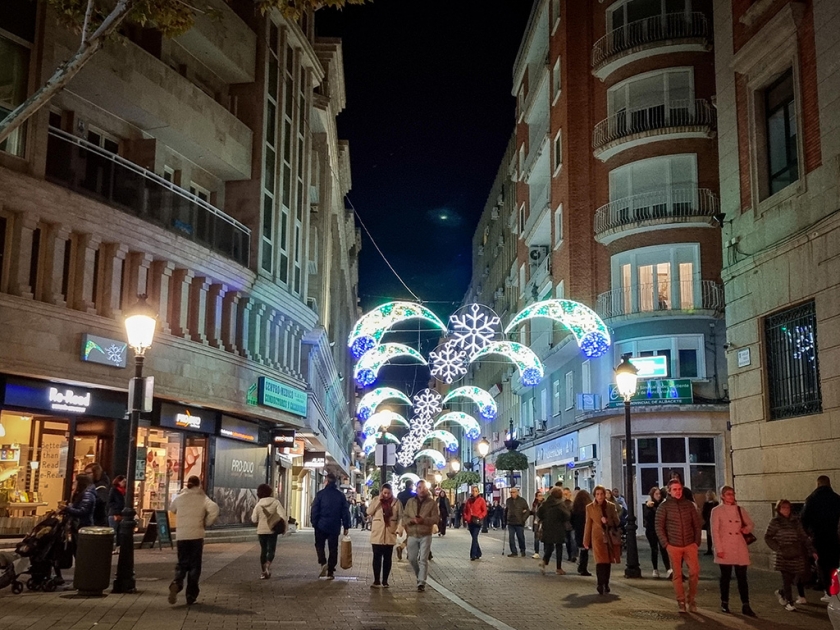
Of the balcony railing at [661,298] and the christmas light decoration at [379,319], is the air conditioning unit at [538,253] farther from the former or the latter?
the christmas light decoration at [379,319]

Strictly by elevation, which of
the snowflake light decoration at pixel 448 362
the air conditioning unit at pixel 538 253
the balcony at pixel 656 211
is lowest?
the snowflake light decoration at pixel 448 362

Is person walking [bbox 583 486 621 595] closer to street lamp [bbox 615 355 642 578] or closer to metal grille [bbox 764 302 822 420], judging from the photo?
street lamp [bbox 615 355 642 578]

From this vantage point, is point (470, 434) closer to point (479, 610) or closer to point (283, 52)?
point (283, 52)

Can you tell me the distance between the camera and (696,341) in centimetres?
3312

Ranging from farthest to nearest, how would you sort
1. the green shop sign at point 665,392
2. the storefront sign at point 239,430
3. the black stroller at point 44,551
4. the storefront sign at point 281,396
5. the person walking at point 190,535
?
the green shop sign at point 665,392 → the storefront sign at point 281,396 → the storefront sign at point 239,430 → the black stroller at point 44,551 → the person walking at point 190,535

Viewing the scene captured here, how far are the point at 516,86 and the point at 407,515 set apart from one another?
39554 mm

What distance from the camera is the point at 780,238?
18.3m

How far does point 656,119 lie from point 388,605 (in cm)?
2559

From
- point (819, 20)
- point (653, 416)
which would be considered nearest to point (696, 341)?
point (653, 416)

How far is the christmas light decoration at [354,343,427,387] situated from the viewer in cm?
3334

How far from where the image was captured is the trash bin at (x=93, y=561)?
1278 centimetres

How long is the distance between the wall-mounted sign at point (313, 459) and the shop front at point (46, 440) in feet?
70.6

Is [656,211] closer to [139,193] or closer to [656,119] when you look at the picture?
[656,119]

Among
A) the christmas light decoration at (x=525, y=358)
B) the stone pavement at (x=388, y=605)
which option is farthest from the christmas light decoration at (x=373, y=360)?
the stone pavement at (x=388, y=605)
